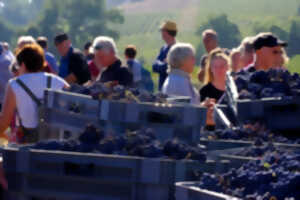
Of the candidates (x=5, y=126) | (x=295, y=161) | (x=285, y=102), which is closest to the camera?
(x=295, y=161)

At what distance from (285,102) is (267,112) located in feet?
0.46

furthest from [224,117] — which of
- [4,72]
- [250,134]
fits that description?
[4,72]

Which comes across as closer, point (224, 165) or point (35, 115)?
point (224, 165)

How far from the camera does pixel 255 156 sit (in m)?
4.95

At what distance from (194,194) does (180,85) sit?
4224 mm

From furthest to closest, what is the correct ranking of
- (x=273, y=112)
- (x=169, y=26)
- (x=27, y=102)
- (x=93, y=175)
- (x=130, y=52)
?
(x=130, y=52) < (x=169, y=26) < (x=27, y=102) < (x=273, y=112) < (x=93, y=175)

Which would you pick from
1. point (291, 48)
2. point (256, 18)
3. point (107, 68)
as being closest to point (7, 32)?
point (256, 18)

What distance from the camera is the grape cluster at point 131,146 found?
16.0 feet

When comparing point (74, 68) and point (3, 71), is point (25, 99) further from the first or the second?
point (3, 71)

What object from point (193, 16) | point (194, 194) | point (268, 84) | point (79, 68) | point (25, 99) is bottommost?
point (194, 194)

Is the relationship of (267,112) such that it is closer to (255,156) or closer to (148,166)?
(255,156)

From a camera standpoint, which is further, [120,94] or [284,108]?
[284,108]

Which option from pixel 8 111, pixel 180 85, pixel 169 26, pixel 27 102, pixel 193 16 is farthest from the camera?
pixel 193 16

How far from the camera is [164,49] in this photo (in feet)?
40.2
